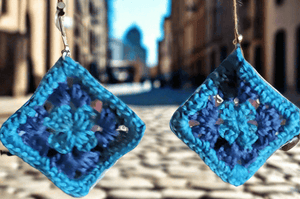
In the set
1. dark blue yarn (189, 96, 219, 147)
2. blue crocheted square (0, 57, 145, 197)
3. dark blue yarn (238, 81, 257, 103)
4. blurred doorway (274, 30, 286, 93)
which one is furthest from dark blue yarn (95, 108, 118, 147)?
blurred doorway (274, 30, 286, 93)

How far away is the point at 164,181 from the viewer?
6.03ft

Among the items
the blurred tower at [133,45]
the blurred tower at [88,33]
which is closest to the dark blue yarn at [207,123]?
the blurred tower at [88,33]

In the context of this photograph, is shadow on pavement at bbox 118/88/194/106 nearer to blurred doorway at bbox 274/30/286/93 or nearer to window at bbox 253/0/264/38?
blurred doorway at bbox 274/30/286/93

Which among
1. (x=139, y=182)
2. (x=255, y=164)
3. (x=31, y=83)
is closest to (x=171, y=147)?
(x=139, y=182)

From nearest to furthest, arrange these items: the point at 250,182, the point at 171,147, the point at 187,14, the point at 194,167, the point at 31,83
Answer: the point at 250,182
the point at 194,167
the point at 171,147
the point at 31,83
the point at 187,14

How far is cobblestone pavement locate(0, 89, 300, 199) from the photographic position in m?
1.62

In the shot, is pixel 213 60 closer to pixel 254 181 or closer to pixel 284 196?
pixel 254 181

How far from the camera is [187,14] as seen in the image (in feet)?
91.6

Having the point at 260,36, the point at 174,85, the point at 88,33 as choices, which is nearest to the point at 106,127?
the point at 260,36

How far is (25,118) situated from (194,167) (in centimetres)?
155

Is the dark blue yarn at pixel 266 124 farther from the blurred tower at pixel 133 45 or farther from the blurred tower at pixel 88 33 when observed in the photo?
the blurred tower at pixel 133 45

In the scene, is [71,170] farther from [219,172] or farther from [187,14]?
[187,14]

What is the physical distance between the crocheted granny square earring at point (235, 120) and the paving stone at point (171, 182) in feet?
2.77

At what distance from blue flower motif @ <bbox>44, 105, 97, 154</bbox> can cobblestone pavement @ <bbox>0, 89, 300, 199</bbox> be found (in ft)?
2.64
